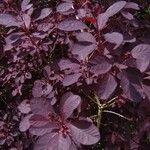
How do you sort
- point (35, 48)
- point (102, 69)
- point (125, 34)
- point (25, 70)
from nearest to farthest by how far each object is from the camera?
point (102, 69) < point (125, 34) < point (35, 48) < point (25, 70)

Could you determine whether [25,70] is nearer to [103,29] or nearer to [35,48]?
[35,48]

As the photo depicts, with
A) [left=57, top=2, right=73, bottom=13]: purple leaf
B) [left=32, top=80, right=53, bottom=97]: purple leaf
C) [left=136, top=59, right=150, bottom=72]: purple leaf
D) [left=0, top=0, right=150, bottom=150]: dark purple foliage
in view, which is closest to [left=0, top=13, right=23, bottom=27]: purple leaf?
[left=0, top=0, right=150, bottom=150]: dark purple foliage

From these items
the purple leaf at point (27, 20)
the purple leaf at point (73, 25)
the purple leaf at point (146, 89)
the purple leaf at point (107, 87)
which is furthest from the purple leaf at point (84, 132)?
the purple leaf at point (27, 20)

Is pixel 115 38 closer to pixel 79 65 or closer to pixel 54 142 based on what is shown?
pixel 79 65

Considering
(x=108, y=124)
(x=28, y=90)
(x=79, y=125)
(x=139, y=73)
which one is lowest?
(x=28, y=90)

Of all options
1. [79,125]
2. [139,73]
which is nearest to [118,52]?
[139,73]

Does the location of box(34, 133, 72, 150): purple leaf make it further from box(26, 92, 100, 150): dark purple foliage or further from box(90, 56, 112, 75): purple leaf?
box(90, 56, 112, 75): purple leaf

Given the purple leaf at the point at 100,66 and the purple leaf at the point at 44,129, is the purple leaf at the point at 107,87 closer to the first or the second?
the purple leaf at the point at 100,66
